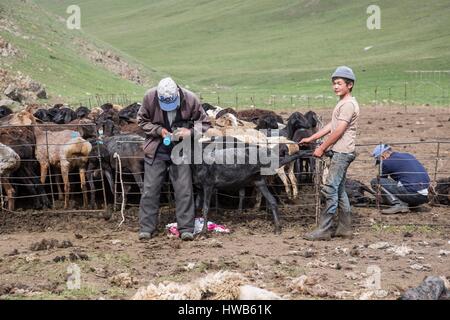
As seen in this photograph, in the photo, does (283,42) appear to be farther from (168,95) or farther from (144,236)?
(144,236)

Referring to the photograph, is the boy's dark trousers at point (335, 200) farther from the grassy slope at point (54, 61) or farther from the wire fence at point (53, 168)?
the grassy slope at point (54, 61)

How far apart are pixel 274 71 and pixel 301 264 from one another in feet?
182

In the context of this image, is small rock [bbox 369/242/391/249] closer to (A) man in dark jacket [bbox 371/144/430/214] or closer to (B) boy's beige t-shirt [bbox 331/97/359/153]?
(B) boy's beige t-shirt [bbox 331/97/359/153]

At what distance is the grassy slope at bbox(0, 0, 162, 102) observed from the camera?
3412 cm

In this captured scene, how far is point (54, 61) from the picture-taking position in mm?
37875

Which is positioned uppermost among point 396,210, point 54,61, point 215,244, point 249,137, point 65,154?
point 54,61

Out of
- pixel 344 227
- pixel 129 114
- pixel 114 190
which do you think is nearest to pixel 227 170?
pixel 344 227

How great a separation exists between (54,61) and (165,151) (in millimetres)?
29395

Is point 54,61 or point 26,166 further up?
point 54,61

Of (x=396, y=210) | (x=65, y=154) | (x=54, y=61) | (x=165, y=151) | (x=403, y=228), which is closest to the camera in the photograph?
(x=165, y=151)

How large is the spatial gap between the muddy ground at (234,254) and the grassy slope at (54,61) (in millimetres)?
21296

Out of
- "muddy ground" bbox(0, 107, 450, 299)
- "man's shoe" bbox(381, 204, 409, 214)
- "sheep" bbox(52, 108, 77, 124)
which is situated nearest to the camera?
"muddy ground" bbox(0, 107, 450, 299)

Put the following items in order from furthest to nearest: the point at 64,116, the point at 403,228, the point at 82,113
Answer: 1. the point at 82,113
2. the point at 64,116
3. the point at 403,228

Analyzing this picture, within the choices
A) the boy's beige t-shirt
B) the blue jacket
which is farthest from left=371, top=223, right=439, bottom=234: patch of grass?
the boy's beige t-shirt
